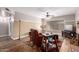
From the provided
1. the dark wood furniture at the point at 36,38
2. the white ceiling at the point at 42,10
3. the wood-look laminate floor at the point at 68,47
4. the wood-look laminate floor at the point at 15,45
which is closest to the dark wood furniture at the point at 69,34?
the wood-look laminate floor at the point at 68,47

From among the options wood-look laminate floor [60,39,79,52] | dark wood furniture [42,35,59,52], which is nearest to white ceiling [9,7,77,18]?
dark wood furniture [42,35,59,52]

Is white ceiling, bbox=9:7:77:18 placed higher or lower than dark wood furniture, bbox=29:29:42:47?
higher

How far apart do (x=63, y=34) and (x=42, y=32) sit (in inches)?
15.1

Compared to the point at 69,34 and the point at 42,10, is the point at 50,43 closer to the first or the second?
the point at 69,34

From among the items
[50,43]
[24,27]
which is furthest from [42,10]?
[50,43]

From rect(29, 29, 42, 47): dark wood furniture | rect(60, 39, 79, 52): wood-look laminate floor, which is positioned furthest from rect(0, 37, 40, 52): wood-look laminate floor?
rect(60, 39, 79, 52): wood-look laminate floor

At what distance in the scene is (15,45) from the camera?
2.07 metres

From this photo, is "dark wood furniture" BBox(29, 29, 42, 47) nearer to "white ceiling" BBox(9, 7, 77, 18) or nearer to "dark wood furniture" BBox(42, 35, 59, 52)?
"dark wood furniture" BBox(42, 35, 59, 52)

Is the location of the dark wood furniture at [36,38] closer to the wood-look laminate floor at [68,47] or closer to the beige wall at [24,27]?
the beige wall at [24,27]

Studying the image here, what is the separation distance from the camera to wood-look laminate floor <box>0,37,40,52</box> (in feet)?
6.77

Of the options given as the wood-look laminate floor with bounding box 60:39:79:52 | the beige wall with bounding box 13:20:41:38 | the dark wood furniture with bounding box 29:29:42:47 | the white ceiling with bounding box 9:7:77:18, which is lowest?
the wood-look laminate floor with bounding box 60:39:79:52
